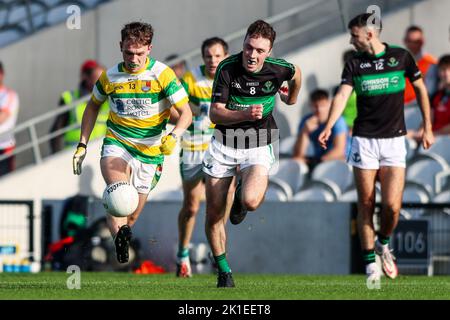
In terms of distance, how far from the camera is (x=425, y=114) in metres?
12.6

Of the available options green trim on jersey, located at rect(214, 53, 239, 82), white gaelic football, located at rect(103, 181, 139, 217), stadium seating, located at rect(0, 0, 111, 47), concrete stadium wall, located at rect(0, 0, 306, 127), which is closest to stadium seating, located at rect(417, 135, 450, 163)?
concrete stadium wall, located at rect(0, 0, 306, 127)

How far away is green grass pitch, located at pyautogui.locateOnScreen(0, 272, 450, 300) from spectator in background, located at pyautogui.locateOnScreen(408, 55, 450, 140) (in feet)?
10.9

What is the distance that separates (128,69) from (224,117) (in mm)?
1315

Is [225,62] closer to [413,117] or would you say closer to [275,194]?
[275,194]

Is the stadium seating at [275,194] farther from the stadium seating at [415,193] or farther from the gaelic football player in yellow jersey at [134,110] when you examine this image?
the gaelic football player in yellow jersey at [134,110]

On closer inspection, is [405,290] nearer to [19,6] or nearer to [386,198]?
[386,198]

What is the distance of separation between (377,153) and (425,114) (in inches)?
23.0

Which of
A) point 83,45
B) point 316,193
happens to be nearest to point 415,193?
point 316,193

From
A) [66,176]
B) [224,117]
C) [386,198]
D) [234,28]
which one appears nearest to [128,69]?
[224,117]

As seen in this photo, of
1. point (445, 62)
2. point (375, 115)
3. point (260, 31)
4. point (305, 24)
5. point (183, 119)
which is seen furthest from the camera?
point (305, 24)

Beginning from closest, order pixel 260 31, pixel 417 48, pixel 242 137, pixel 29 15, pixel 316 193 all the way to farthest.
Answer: pixel 260 31 → pixel 242 137 → pixel 316 193 → pixel 417 48 → pixel 29 15

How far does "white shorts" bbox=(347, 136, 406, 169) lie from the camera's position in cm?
1267

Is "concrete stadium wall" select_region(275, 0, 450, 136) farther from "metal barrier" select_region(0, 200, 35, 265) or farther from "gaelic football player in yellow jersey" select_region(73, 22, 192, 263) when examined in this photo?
"gaelic football player in yellow jersey" select_region(73, 22, 192, 263)

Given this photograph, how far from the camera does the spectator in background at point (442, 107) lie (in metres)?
16.7
